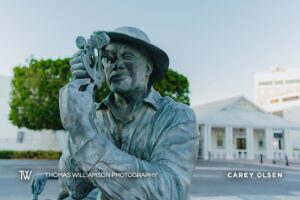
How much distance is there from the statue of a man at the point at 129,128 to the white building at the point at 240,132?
67.4 ft

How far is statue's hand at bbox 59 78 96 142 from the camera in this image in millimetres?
915

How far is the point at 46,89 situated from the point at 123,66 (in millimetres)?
17109

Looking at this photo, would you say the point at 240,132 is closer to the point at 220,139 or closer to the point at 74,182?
the point at 220,139

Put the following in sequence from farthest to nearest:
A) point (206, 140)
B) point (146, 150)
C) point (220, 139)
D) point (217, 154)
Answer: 1. point (220, 139)
2. point (217, 154)
3. point (206, 140)
4. point (146, 150)

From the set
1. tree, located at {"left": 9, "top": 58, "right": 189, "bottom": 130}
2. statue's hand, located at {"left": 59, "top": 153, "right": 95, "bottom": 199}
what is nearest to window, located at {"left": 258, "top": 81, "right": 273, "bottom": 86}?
tree, located at {"left": 9, "top": 58, "right": 189, "bottom": 130}

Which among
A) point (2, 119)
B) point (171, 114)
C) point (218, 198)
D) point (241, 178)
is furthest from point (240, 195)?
point (2, 119)

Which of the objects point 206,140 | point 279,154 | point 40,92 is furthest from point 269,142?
point 40,92

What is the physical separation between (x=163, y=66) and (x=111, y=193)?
2.18ft

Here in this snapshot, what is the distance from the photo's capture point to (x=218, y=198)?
22.4 ft

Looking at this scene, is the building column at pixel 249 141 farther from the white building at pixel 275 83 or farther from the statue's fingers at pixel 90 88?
the white building at pixel 275 83

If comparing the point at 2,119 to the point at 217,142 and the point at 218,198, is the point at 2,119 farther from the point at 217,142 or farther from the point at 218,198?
the point at 218,198

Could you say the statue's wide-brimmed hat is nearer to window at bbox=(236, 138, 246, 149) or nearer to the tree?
the tree

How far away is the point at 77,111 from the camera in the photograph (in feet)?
3.01

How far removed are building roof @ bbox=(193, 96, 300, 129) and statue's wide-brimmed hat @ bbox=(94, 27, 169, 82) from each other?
20507 mm
